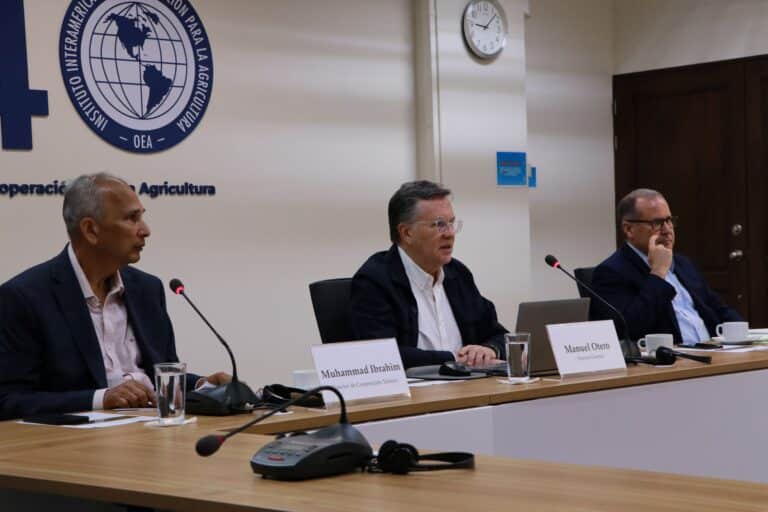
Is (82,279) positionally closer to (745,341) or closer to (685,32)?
(745,341)

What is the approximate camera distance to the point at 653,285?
462 cm

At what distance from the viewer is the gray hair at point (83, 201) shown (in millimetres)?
3357

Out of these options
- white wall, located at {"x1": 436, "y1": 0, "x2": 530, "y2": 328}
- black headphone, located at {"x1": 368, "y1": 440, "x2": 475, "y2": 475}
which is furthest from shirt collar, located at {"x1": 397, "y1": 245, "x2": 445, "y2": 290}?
black headphone, located at {"x1": 368, "y1": 440, "x2": 475, "y2": 475}

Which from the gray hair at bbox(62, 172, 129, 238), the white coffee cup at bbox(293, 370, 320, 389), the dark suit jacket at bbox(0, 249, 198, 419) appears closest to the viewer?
the white coffee cup at bbox(293, 370, 320, 389)

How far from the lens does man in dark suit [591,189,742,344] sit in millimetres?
4605

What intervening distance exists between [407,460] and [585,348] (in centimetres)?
167

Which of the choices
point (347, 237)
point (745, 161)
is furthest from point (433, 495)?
point (745, 161)

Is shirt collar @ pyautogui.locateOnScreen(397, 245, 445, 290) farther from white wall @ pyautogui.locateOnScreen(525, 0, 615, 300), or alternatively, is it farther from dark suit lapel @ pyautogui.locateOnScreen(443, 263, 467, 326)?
white wall @ pyautogui.locateOnScreen(525, 0, 615, 300)

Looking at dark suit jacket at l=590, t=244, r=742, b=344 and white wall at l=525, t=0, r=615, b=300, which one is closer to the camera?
dark suit jacket at l=590, t=244, r=742, b=344

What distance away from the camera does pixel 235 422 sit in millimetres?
2574

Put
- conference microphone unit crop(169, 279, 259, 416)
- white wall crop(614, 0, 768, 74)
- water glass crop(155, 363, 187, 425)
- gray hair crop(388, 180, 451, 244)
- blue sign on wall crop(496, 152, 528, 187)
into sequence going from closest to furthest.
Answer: water glass crop(155, 363, 187, 425) < conference microphone unit crop(169, 279, 259, 416) < gray hair crop(388, 180, 451, 244) < blue sign on wall crop(496, 152, 528, 187) < white wall crop(614, 0, 768, 74)

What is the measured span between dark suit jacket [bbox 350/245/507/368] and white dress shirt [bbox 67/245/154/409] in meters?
0.90

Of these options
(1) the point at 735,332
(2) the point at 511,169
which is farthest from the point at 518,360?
(2) the point at 511,169

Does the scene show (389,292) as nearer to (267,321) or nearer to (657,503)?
(267,321)
